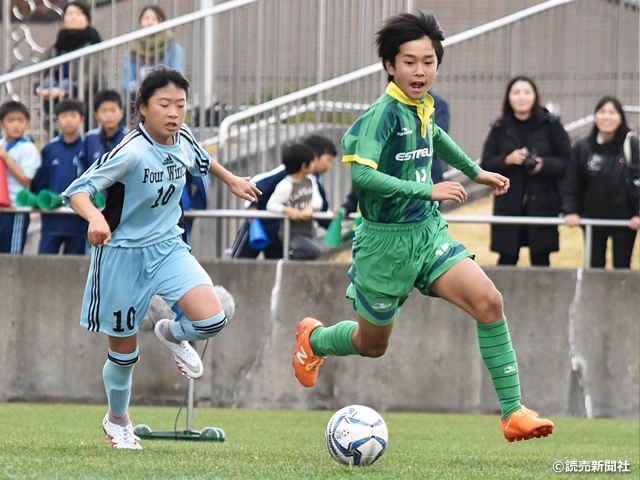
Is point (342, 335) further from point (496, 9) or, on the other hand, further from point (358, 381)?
point (496, 9)

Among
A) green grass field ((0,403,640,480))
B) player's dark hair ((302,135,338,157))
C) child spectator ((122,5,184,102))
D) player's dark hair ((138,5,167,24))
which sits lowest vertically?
green grass field ((0,403,640,480))

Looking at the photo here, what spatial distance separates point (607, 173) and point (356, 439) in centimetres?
506

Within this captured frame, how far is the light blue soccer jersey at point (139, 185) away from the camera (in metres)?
6.75

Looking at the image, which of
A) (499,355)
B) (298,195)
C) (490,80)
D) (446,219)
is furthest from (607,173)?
(499,355)

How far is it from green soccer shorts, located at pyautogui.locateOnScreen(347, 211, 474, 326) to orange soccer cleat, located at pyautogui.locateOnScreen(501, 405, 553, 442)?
89 centimetres

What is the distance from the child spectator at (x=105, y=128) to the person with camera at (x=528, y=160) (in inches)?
130

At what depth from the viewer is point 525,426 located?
630 cm

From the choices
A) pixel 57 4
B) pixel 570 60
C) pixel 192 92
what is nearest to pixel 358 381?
pixel 192 92

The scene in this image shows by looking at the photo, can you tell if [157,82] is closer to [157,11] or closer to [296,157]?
[296,157]

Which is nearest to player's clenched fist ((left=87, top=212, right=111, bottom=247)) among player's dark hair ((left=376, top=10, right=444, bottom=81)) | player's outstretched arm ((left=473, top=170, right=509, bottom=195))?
player's dark hair ((left=376, top=10, right=444, bottom=81))

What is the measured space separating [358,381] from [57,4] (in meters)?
6.53

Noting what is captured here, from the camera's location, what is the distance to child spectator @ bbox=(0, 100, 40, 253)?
11.0 meters

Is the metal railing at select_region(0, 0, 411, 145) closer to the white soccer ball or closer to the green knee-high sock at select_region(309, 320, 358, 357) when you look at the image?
the green knee-high sock at select_region(309, 320, 358, 357)

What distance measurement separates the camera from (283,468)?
595cm
